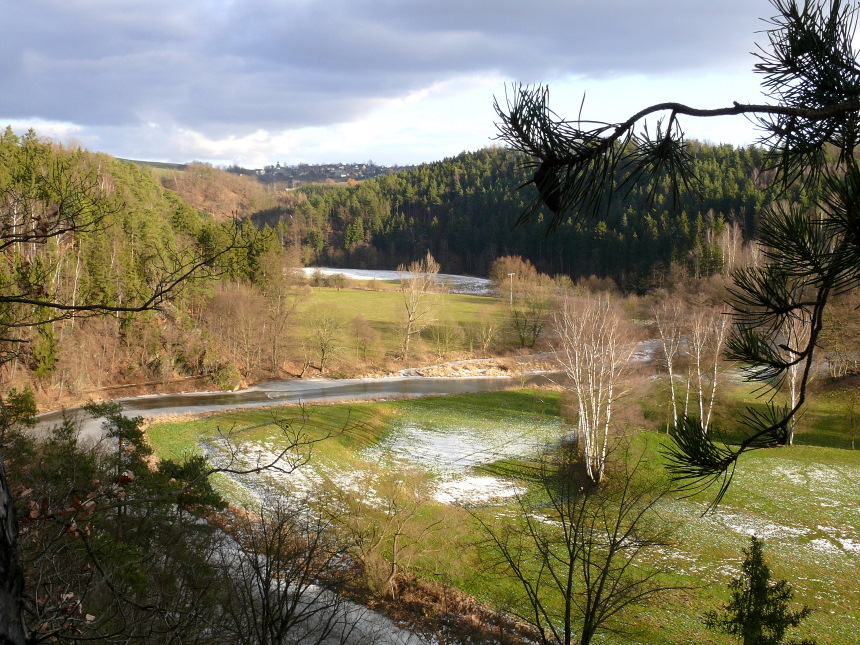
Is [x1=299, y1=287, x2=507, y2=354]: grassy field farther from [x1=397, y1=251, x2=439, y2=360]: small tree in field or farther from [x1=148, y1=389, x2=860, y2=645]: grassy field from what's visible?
[x1=148, y1=389, x2=860, y2=645]: grassy field

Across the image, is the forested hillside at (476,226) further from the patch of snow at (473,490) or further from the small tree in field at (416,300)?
the patch of snow at (473,490)

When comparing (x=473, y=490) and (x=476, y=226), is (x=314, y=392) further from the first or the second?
(x=476, y=226)

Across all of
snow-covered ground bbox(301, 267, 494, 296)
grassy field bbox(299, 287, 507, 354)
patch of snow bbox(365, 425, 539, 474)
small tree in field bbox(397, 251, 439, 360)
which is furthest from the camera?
snow-covered ground bbox(301, 267, 494, 296)

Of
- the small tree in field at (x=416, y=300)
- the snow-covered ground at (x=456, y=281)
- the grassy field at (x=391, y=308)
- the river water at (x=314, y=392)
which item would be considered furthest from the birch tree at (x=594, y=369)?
the snow-covered ground at (x=456, y=281)

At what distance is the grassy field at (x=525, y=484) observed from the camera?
45.5ft

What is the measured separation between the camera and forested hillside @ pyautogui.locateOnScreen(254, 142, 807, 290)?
58812 mm

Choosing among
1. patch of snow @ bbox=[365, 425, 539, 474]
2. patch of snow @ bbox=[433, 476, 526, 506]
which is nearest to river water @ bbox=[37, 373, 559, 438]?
patch of snow @ bbox=[365, 425, 539, 474]

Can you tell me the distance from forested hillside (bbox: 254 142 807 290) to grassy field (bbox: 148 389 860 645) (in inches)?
1057

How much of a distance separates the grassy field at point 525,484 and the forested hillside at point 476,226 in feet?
88.1

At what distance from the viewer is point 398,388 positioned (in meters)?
38.3

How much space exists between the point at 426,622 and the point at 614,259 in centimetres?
5905

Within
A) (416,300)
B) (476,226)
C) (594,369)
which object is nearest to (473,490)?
(594,369)

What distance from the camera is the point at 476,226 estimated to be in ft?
321

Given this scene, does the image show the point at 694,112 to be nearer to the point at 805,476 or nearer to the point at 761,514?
the point at 761,514
